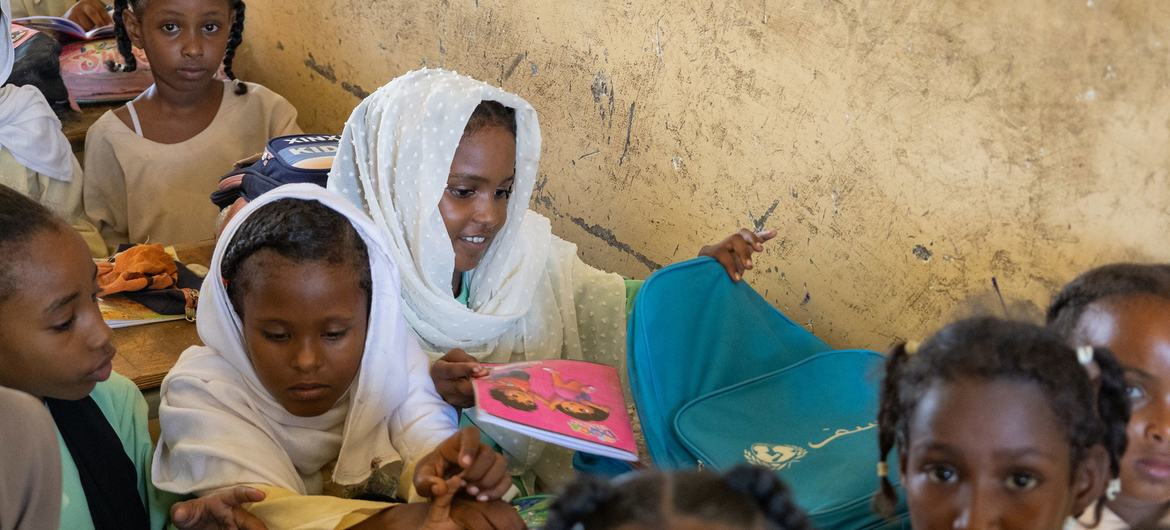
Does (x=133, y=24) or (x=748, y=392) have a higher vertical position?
(x=133, y=24)

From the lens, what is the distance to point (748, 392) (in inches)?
90.0

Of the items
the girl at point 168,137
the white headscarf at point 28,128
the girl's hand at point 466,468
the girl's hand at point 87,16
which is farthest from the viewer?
the girl's hand at point 87,16

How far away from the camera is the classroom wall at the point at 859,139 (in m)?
2.04

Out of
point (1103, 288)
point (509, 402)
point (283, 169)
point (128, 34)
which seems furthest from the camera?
point (128, 34)

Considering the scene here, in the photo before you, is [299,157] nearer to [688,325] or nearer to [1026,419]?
[688,325]

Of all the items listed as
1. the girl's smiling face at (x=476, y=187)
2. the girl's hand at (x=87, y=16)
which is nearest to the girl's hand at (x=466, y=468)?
the girl's smiling face at (x=476, y=187)

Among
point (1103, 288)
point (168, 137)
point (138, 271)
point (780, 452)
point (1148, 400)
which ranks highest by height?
point (1103, 288)

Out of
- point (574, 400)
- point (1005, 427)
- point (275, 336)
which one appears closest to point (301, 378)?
point (275, 336)

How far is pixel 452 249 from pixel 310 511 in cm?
78

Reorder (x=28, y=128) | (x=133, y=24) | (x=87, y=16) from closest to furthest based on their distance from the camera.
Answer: (x=28, y=128) → (x=133, y=24) → (x=87, y=16)

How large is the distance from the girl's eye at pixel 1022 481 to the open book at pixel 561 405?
27.4 inches

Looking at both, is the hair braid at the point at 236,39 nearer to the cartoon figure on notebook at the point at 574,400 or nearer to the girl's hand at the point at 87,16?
the girl's hand at the point at 87,16

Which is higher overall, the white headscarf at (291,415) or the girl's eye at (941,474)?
the girl's eye at (941,474)

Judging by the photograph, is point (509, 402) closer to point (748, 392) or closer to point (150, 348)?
point (748, 392)
